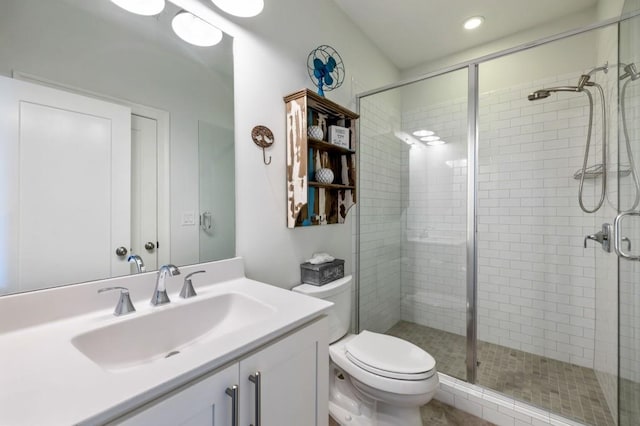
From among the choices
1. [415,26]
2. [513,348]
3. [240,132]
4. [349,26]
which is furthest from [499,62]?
[513,348]

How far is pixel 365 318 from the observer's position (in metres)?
2.29

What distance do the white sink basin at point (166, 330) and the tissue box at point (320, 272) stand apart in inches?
23.4

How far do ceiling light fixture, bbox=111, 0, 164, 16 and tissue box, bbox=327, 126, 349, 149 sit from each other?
3.27 ft

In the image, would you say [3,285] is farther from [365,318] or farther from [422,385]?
[365,318]

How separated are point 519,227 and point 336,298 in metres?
1.65

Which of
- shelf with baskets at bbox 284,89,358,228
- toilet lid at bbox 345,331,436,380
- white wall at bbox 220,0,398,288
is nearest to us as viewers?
toilet lid at bbox 345,331,436,380

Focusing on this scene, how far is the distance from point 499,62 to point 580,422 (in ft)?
7.82

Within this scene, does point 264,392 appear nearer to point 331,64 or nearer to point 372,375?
point 372,375

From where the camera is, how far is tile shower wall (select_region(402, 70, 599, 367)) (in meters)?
1.99

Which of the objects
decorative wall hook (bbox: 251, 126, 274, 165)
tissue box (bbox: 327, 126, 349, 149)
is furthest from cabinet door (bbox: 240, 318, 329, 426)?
tissue box (bbox: 327, 126, 349, 149)

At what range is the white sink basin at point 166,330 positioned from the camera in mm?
785

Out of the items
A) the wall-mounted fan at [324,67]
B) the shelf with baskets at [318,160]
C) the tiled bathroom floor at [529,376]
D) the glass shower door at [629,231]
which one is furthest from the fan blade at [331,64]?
the tiled bathroom floor at [529,376]

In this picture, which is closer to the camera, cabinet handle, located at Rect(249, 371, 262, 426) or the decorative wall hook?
cabinet handle, located at Rect(249, 371, 262, 426)

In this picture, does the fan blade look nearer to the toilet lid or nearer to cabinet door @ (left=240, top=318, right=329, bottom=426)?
cabinet door @ (left=240, top=318, right=329, bottom=426)
